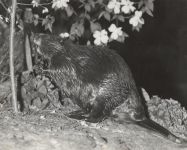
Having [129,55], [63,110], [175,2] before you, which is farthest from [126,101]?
[175,2]

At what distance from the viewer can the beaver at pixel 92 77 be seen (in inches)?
163

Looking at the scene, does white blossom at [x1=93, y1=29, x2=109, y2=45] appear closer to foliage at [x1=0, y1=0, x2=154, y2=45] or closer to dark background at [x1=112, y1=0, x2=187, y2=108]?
foliage at [x1=0, y1=0, x2=154, y2=45]

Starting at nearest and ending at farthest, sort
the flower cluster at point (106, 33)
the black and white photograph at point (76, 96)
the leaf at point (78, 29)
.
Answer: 1. the black and white photograph at point (76, 96)
2. the flower cluster at point (106, 33)
3. the leaf at point (78, 29)

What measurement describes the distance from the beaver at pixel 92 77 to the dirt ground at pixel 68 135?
0.12 m

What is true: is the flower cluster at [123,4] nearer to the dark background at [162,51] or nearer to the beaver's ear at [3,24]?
the beaver's ear at [3,24]

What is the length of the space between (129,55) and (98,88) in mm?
2355

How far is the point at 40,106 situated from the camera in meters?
4.66

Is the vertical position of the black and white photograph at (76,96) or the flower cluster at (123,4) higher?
the flower cluster at (123,4)

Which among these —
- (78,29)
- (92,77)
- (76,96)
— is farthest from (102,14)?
(76,96)

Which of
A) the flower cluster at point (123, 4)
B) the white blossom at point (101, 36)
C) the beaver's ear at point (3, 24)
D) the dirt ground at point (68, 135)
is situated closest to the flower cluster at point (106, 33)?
the white blossom at point (101, 36)

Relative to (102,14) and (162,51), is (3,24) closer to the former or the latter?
(102,14)

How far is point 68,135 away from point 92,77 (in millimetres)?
553

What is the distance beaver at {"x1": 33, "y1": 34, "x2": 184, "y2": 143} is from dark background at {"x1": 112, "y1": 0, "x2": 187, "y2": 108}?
2.12 m

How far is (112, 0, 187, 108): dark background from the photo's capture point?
6418 mm
